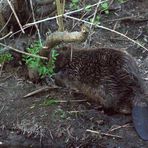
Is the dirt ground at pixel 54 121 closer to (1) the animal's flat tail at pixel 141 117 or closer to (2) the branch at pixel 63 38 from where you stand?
(1) the animal's flat tail at pixel 141 117

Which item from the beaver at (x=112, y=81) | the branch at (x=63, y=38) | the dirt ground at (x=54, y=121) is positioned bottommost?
the dirt ground at (x=54, y=121)

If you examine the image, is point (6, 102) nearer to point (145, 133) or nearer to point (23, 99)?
point (23, 99)

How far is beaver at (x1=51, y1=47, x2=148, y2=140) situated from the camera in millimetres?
3582

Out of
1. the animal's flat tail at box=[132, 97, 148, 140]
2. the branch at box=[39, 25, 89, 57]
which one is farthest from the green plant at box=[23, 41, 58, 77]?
the animal's flat tail at box=[132, 97, 148, 140]

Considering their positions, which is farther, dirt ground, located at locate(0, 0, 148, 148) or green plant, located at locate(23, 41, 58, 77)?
green plant, located at locate(23, 41, 58, 77)

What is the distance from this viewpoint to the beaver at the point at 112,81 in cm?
358

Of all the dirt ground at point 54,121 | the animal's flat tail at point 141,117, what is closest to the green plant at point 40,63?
the dirt ground at point 54,121

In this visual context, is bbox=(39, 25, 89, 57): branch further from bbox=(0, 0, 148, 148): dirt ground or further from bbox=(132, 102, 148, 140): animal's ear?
bbox=(132, 102, 148, 140): animal's ear

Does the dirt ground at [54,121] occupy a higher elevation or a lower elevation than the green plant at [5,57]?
lower

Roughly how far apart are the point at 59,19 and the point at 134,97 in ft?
2.63

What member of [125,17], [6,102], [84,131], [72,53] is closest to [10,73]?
[6,102]

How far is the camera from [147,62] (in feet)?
14.2

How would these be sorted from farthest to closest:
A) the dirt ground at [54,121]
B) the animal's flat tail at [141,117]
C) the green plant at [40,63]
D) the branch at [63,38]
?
the green plant at [40,63] < the dirt ground at [54,121] < the animal's flat tail at [141,117] < the branch at [63,38]

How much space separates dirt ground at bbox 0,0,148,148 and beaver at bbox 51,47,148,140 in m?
0.10
